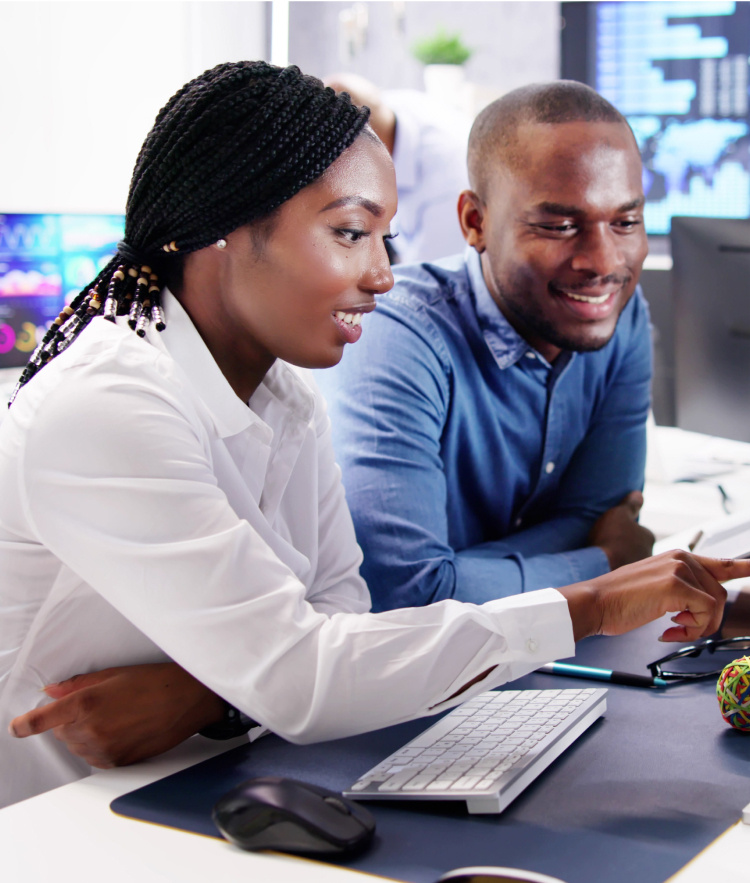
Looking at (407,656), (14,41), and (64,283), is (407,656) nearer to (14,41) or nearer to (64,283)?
(64,283)

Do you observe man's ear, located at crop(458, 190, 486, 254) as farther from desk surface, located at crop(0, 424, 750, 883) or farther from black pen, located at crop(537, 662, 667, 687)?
desk surface, located at crop(0, 424, 750, 883)

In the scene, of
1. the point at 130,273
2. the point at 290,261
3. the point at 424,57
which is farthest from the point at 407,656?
the point at 424,57

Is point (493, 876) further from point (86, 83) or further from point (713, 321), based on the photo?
point (86, 83)

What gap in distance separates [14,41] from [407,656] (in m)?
3.43

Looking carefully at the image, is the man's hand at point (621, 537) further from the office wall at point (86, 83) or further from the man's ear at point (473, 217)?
the office wall at point (86, 83)

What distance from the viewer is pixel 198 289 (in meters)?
1.03

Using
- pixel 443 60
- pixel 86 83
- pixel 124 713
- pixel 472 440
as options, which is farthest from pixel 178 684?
pixel 443 60

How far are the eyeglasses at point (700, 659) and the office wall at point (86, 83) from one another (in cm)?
287

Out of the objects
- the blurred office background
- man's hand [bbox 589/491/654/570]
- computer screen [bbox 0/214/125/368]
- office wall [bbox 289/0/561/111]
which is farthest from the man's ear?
office wall [bbox 289/0/561/111]

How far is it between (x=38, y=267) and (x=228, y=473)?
1903 millimetres

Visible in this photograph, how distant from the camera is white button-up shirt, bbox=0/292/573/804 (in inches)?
32.1

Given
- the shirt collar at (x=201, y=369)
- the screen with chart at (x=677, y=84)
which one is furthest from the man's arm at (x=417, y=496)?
the screen with chart at (x=677, y=84)

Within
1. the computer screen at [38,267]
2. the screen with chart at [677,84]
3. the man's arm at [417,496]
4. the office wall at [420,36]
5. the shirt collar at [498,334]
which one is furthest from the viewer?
the office wall at [420,36]

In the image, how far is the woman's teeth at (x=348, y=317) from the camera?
100 cm
